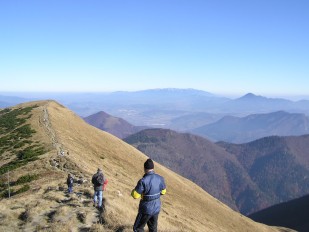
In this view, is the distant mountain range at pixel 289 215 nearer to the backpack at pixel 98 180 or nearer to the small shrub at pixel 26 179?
the small shrub at pixel 26 179

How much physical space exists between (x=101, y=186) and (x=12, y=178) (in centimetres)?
1351

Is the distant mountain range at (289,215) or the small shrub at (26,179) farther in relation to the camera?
the distant mountain range at (289,215)

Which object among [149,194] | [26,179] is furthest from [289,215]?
[149,194]

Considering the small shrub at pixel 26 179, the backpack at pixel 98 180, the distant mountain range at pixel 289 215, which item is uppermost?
the backpack at pixel 98 180

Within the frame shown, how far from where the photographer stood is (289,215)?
146 meters

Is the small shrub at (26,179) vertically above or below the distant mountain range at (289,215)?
above

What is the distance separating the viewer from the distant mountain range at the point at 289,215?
131 meters

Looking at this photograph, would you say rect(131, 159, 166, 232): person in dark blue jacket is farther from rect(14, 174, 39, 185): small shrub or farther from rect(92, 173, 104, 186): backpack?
rect(14, 174, 39, 185): small shrub

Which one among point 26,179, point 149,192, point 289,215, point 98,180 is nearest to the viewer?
point 149,192

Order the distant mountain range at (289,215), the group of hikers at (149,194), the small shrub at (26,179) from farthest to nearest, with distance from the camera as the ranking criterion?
the distant mountain range at (289,215), the small shrub at (26,179), the group of hikers at (149,194)

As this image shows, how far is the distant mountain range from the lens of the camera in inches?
5157

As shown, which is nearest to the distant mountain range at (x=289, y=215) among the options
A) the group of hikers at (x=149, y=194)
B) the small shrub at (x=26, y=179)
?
the small shrub at (x=26, y=179)

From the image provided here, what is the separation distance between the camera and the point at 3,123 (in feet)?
196

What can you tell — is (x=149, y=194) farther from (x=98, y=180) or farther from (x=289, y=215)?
(x=289, y=215)
